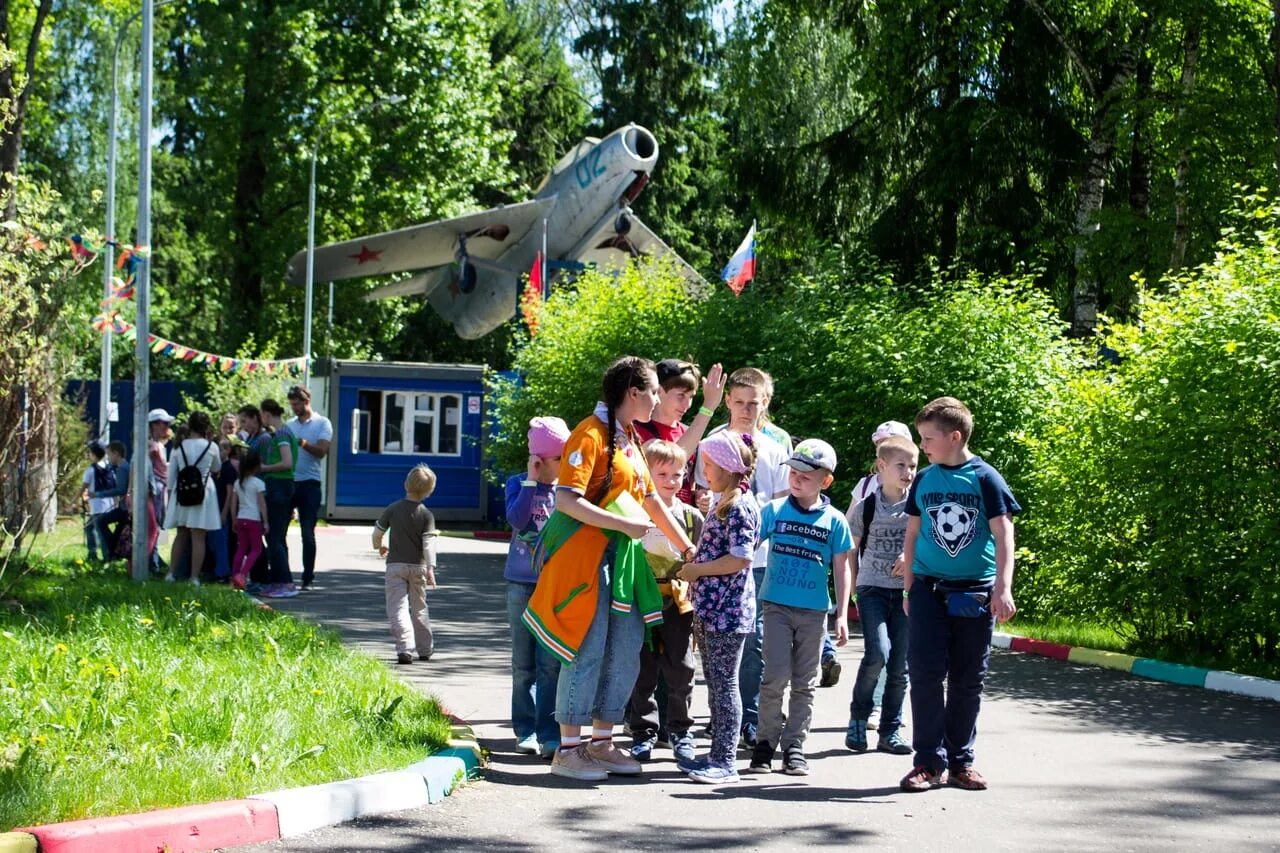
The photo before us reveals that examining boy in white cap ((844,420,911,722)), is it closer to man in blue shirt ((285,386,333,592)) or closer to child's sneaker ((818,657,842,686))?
child's sneaker ((818,657,842,686))

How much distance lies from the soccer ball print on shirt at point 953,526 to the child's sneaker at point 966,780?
0.99 meters

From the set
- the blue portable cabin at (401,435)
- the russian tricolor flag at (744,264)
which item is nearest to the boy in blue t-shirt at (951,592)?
the russian tricolor flag at (744,264)

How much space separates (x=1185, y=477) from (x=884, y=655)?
14.3 ft

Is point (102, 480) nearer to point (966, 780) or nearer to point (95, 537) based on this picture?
point (95, 537)

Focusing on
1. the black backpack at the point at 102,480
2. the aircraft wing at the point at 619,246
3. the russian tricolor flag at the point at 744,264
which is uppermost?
the aircraft wing at the point at 619,246

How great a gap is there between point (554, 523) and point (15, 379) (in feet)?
19.5

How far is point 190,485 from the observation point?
1534 centimetres

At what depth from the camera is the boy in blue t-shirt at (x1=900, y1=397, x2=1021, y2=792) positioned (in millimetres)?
6922

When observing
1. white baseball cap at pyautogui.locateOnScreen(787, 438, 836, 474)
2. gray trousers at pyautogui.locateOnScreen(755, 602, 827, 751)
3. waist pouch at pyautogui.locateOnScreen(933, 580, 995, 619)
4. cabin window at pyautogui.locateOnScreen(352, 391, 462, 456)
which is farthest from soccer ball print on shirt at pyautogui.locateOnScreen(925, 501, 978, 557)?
cabin window at pyautogui.locateOnScreen(352, 391, 462, 456)

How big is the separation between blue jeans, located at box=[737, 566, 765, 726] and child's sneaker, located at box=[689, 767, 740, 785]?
21.2 inches

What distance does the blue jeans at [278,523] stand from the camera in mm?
15664

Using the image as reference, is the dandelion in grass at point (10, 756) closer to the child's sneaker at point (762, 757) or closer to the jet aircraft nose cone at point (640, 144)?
the child's sneaker at point (762, 757)

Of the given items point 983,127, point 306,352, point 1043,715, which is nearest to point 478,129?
point 306,352

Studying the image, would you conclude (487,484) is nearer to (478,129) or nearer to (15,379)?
(478,129)
